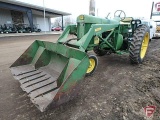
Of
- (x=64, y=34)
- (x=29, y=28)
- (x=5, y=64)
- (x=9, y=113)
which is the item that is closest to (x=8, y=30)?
(x=29, y=28)

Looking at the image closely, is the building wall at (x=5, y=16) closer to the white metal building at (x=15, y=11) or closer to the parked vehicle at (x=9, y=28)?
the white metal building at (x=15, y=11)

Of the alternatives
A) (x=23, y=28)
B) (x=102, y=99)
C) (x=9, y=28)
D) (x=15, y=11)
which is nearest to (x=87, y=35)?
(x=102, y=99)

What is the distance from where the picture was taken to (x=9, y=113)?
2.39 metres

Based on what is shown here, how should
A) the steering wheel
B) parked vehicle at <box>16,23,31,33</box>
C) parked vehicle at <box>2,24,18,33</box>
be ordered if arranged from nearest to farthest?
1. the steering wheel
2. parked vehicle at <box>2,24,18,33</box>
3. parked vehicle at <box>16,23,31,33</box>

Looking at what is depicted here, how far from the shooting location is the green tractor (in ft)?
7.36

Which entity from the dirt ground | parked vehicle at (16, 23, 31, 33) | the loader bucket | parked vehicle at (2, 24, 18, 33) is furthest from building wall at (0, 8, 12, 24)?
the loader bucket

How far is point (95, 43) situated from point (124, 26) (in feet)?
5.07

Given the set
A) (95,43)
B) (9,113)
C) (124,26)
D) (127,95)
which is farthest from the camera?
(124,26)

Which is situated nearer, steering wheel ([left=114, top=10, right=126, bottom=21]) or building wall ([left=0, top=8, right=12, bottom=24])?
steering wheel ([left=114, top=10, right=126, bottom=21])

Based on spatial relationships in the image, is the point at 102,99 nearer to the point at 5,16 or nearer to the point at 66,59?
the point at 66,59

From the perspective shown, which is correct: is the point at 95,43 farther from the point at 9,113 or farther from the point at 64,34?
Result: the point at 9,113

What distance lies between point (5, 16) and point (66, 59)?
23704 millimetres

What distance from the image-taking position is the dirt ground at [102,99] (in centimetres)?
232

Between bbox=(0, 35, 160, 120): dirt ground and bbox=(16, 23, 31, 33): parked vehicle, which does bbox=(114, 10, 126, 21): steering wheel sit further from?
bbox=(16, 23, 31, 33): parked vehicle
